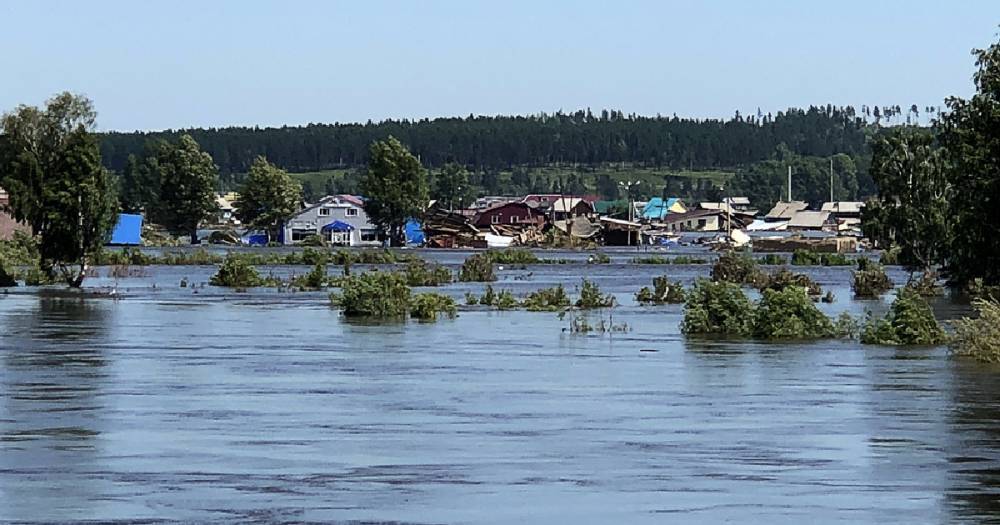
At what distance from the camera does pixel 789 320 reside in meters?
42.7

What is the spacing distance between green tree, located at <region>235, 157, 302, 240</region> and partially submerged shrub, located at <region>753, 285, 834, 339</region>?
117288 mm

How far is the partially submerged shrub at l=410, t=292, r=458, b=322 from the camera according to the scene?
50969 mm

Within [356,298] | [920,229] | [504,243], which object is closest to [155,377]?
[356,298]

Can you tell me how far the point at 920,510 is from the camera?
55.1 ft

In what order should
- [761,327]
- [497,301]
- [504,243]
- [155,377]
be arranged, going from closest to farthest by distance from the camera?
[155,377]
[761,327]
[497,301]
[504,243]

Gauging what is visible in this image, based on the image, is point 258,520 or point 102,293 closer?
point 258,520

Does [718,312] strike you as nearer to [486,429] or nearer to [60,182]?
[486,429]

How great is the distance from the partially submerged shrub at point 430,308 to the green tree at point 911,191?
1142 inches

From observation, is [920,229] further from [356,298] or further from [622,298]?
[356,298]

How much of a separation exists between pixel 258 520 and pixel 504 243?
14229 cm

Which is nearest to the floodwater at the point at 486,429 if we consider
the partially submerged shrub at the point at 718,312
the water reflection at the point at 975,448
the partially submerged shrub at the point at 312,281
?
the water reflection at the point at 975,448

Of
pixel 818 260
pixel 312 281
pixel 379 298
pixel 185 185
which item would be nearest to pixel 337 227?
pixel 185 185

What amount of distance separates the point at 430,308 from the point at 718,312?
9.93 meters

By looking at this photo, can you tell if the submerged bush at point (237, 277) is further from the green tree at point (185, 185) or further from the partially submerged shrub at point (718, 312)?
the green tree at point (185, 185)
